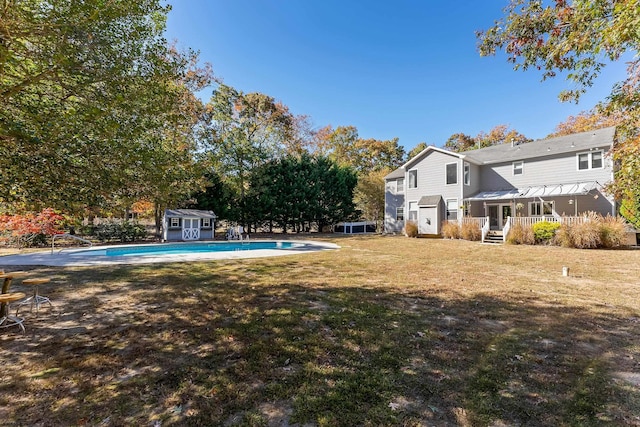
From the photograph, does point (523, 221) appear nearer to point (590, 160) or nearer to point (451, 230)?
point (451, 230)

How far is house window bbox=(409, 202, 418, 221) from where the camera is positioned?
22.7m

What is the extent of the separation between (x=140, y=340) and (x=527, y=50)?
8.01 m

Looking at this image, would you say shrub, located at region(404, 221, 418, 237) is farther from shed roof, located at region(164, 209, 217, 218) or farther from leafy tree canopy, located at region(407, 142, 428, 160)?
leafy tree canopy, located at region(407, 142, 428, 160)

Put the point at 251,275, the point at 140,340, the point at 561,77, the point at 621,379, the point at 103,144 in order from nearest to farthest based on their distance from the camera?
1. the point at 621,379
2. the point at 140,340
3. the point at 103,144
4. the point at 561,77
5. the point at 251,275

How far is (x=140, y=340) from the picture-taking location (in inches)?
152

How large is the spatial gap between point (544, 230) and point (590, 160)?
6.27 metres

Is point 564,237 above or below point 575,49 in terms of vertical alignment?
below

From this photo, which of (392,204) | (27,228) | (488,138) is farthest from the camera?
(488,138)

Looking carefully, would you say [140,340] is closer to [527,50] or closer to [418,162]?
[527,50]

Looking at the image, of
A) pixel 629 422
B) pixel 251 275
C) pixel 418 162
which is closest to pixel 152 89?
pixel 251 275

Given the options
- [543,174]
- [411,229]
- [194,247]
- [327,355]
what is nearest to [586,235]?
[543,174]

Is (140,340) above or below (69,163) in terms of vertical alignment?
below

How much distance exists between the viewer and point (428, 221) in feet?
69.5

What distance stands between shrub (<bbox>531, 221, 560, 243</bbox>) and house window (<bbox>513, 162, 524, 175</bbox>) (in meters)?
6.00
